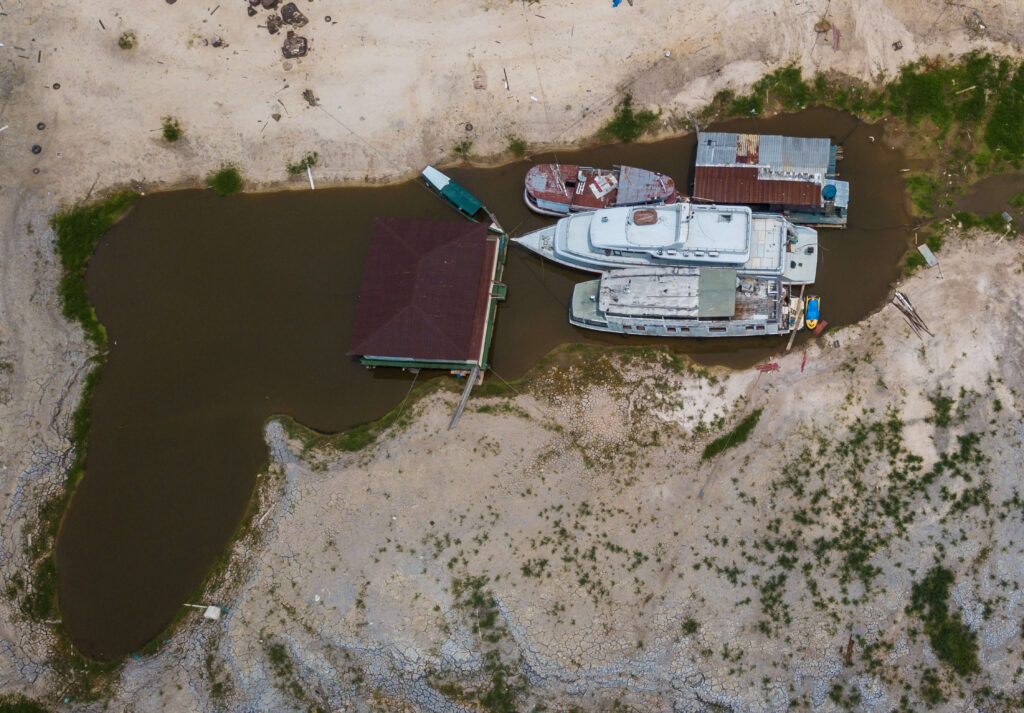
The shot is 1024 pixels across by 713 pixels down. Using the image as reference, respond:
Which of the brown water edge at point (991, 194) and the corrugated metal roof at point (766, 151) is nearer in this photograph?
the corrugated metal roof at point (766, 151)

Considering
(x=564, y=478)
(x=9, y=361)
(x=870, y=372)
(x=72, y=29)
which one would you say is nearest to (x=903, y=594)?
(x=870, y=372)

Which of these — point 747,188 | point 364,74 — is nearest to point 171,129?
point 364,74

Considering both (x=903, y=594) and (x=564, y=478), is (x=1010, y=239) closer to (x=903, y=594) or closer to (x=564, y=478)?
(x=903, y=594)

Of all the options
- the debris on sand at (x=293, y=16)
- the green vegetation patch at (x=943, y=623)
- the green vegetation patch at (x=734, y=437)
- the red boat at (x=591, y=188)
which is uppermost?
the debris on sand at (x=293, y=16)

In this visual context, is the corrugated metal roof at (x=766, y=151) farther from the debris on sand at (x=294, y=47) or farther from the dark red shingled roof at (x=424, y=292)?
the debris on sand at (x=294, y=47)

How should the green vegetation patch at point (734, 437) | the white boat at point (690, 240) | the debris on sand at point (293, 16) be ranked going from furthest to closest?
the debris on sand at point (293, 16)
the green vegetation patch at point (734, 437)
the white boat at point (690, 240)

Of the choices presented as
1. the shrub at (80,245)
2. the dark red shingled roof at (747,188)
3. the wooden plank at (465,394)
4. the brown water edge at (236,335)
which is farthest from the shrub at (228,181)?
the dark red shingled roof at (747,188)
